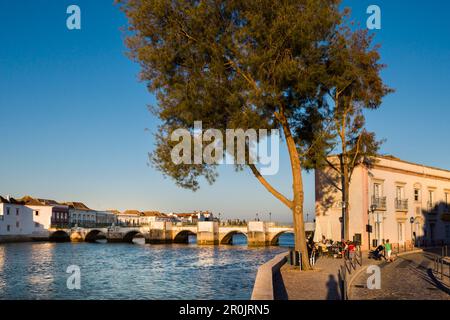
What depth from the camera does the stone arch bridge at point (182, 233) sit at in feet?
298

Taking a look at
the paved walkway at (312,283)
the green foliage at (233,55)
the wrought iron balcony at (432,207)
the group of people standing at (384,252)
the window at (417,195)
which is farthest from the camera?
the wrought iron balcony at (432,207)

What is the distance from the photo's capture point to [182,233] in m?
106

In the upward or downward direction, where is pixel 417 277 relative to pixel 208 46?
downward

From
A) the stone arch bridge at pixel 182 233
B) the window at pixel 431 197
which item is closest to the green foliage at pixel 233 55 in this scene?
the window at pixel 431 197

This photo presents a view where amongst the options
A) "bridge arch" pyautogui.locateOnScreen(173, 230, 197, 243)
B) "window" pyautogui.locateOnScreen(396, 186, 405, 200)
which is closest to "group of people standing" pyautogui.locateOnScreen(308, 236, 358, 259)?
"window" pyautogui.locateOnScreen(396, 186, 405, 200)

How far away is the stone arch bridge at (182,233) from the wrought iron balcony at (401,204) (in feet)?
148

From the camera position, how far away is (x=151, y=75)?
74.0ft

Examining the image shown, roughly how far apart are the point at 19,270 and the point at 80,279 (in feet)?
32.3

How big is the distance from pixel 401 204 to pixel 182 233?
68.9 metres

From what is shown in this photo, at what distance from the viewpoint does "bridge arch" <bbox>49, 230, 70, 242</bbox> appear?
113062 mm

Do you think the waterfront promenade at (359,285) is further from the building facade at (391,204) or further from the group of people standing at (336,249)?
the building facade at (391,204)

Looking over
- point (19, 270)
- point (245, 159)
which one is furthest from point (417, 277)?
point (19, 270)

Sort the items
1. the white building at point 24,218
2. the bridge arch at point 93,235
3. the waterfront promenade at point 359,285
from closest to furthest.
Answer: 1. the waterfront promenade at point 359,285
2. the white building at point 24,218
3. the bridge arch at point 93,235
